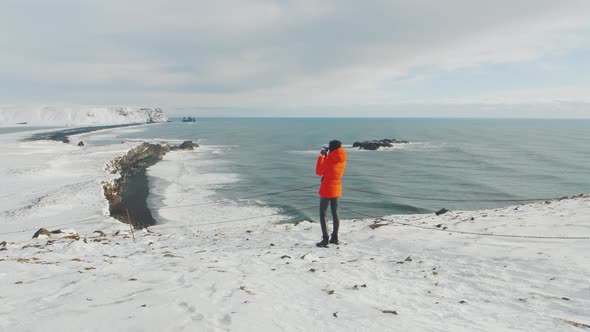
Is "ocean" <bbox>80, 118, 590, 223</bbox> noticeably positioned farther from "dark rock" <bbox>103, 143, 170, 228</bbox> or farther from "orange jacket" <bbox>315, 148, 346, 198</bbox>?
"orange jacket" <bbox>315, 148, 346, 198</bbox>

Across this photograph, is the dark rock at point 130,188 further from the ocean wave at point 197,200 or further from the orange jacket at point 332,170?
the orange jacket at point 332,170

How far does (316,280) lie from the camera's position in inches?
245

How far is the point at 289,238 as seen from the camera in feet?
33.6

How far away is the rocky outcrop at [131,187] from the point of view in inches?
920

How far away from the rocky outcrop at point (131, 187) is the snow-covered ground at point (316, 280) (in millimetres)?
12601

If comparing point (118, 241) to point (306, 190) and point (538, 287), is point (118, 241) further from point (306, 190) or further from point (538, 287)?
point (306, 190)

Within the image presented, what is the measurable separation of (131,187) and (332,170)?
30282mm

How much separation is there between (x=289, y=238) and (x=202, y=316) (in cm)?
585

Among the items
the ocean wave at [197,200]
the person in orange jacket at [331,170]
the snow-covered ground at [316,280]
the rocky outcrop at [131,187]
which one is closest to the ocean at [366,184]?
the ocean wave at [197,200]

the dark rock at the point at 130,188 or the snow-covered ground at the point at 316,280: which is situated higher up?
the snow-covered ground at the point at 316,280

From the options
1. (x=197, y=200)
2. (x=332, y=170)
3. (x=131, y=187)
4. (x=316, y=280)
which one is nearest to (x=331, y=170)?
(x=332, y=170)

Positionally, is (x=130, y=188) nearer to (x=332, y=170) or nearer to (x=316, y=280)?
(x=332, y=170)

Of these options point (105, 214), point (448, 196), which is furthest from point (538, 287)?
point (448, 196)

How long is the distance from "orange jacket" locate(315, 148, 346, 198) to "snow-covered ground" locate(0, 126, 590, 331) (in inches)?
63.1
